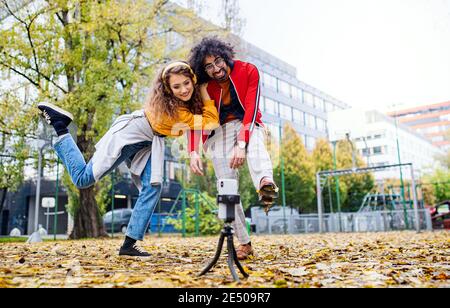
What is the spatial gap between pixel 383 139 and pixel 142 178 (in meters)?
19.9

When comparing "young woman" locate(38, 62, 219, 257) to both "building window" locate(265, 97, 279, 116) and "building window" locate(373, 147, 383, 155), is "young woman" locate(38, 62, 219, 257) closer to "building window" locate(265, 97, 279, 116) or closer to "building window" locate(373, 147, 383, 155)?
"building window" locate(373, 147, 383, 155)

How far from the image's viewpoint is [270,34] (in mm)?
4547

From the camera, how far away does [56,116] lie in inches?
98.5

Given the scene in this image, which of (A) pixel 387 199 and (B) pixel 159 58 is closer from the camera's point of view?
(B) pixel 159 58

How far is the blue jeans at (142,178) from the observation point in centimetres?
246

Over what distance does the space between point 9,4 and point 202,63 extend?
20.6 ft

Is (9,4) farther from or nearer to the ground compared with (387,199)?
farther from the ground

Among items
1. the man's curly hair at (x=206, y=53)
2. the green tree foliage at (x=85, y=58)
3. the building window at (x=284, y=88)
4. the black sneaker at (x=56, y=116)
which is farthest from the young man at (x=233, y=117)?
the building window at (x=284, y=88)

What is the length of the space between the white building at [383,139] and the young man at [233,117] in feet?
31.0

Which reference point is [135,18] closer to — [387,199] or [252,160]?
[252,160]

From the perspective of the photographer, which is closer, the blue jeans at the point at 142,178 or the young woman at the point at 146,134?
the young woman at the point at 146,134

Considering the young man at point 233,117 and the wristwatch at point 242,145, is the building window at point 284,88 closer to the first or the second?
the young man at point 233,117
